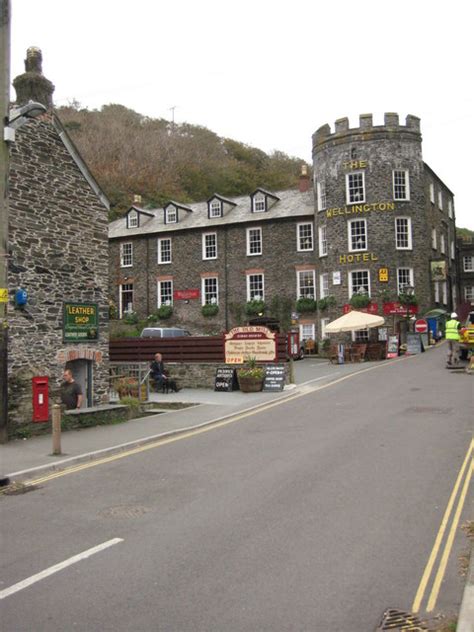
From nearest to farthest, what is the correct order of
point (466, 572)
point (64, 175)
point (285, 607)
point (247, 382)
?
point (285, 607), point (466, 572), point (64, 175), point (247, 382)

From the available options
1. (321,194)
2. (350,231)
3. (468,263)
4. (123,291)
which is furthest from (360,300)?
(468,263)

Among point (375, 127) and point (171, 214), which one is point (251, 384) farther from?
point (171, 214)

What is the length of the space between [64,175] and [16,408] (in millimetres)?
6262

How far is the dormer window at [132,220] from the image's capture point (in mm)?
46281

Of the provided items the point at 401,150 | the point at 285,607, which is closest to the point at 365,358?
the point at 401,150

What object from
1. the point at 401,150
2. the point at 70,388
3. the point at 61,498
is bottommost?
the point at 61,498

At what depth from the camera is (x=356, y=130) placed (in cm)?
3622

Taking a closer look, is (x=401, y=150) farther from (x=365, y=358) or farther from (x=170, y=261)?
(x=170, y=261)

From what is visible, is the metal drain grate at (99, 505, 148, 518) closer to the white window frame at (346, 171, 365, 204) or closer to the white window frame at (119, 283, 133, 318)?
the white window frame at (346, 171, 365, 204)

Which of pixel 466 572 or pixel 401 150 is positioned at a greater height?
pixel 401 150

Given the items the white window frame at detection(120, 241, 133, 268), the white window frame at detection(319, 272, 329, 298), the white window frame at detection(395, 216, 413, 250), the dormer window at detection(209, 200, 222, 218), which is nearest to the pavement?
the white window frame at detection(319, 272, 329, 298)

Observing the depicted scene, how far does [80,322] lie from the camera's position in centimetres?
1631

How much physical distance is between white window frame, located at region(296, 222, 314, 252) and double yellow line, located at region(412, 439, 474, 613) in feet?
98.8

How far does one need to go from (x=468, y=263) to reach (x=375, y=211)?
26.2 m
